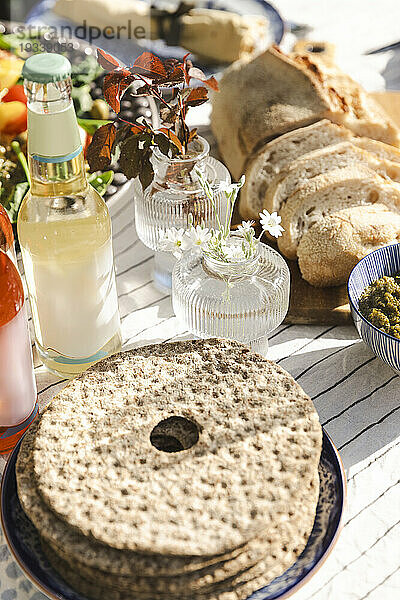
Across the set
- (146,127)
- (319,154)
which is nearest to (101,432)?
(146,127)

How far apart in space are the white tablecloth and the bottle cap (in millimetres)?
486

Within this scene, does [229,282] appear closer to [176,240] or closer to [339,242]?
[176,240]

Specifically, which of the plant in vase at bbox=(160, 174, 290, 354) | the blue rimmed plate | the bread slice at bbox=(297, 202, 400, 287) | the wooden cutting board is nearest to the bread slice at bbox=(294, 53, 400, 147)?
the bread slice at bbox=(297, 202, 400, 287)

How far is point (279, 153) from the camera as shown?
1468 millimetres

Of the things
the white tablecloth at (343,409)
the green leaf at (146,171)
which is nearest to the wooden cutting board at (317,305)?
the white tablecloth at (343,409)

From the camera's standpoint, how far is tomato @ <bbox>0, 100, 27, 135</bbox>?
1421 mm

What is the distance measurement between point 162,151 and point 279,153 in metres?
0.40

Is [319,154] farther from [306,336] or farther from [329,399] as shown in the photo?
[329,399]

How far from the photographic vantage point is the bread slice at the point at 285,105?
1507 millimetres

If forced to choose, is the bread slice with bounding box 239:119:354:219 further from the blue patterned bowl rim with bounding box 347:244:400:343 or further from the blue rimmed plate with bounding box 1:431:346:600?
the blue rimmed plate with bounding box 1:431:346:600

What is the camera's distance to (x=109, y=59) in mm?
1130

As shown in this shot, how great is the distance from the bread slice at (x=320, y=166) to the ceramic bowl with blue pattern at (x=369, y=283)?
0.93ft

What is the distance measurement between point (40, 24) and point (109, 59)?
3.97 ft

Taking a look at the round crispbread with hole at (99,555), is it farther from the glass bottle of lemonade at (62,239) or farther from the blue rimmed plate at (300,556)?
the glass bottle of lemonade at (62,239)
